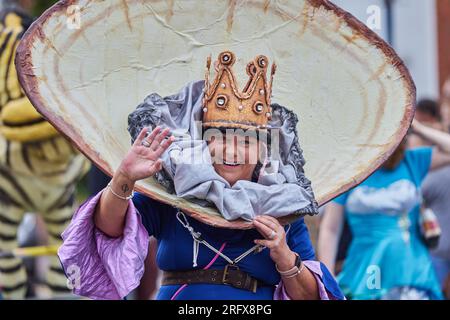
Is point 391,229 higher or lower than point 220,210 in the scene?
lower

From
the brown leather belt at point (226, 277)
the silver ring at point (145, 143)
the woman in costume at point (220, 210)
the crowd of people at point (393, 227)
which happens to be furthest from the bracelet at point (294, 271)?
the crowd of people at point (393, 227)

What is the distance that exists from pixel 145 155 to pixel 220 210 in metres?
0.31

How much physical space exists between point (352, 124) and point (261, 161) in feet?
1.29

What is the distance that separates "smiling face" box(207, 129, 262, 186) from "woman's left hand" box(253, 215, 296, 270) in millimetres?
192

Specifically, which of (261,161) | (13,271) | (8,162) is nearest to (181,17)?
(261,161)

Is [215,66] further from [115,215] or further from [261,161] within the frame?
[115,215]

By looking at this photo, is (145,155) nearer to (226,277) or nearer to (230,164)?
(230,164)

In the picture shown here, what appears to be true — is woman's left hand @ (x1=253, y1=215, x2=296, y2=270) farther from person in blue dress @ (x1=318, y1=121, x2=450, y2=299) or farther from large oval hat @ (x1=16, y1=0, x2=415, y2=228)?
person in blue dress @ (x1=318, y1=121, x2=450, y2=299)

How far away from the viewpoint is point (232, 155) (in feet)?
11.9

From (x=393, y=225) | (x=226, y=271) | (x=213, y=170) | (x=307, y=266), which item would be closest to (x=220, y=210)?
(x=213, y=170)

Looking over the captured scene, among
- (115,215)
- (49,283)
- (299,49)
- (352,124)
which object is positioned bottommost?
(49,283)

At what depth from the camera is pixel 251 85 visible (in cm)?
369

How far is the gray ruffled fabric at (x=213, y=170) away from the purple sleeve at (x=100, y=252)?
0.20 m

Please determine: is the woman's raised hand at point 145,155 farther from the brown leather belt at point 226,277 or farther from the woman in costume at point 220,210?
the brown leather belt at point 226,277
